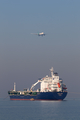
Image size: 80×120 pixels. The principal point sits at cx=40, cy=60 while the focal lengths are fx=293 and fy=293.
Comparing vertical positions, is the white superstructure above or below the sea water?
above

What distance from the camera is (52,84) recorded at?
14462cm

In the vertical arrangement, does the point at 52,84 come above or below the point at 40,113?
above

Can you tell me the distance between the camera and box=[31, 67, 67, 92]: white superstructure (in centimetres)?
14265

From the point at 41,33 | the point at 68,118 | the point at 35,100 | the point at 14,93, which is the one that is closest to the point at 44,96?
the point at 35,100

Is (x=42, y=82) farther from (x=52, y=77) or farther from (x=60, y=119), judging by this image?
(x=60, y=119)

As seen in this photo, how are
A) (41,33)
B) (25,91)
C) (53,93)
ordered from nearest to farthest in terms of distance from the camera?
(41,33), (53,93), (25,91)

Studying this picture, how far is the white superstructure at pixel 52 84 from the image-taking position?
468ft

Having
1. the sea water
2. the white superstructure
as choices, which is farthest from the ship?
the sea water

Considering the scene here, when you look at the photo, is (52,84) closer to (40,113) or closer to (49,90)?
(49,90)

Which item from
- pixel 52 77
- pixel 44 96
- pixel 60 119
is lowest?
pixel 60 119

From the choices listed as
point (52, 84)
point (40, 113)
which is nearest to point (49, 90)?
point (52, 84)

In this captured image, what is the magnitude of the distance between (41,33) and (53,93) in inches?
1534

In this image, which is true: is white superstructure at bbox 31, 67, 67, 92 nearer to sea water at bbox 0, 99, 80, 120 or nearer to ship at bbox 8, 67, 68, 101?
ship at bbox 8, 67, 68, 101

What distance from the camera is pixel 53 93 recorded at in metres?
138
